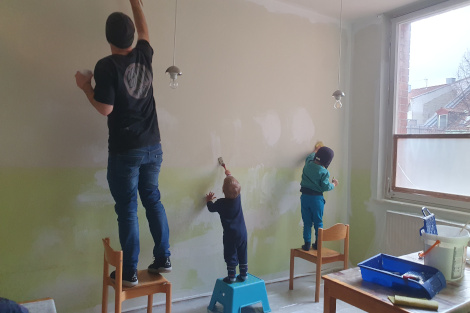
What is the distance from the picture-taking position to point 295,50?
340 cm

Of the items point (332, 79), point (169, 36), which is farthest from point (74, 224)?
point (332, 79)

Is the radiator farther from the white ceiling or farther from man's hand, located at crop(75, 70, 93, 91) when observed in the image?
man's hand, located at crop(75, 70, 93, 91)

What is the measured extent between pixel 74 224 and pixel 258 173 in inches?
61.4

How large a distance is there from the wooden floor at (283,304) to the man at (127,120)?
0.83 m

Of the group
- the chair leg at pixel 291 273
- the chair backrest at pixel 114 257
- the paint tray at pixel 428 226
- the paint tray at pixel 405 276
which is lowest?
the chair leg at pixel 291 273

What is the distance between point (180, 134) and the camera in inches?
110

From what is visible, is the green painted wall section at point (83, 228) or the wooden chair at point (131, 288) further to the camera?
the green painted wall section at point (83, 228)

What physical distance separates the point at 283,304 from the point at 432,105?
2198mm

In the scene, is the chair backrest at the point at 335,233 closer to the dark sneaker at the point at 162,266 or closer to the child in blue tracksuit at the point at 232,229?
the child in blue tracksuit at the point at 232,229

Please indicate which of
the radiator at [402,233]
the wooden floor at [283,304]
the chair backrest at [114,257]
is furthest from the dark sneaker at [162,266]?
the radiator at [402,233]

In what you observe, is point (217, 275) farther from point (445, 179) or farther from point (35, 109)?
point (445, 179)

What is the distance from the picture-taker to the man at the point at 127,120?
1.99m

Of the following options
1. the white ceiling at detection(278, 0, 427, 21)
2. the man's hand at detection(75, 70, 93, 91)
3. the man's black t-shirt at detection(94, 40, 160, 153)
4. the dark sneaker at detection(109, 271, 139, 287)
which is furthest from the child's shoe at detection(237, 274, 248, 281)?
the white ceiling at detection(278, 0, 427, 21)

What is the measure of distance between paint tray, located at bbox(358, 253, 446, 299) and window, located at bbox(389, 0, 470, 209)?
61.5 inches
